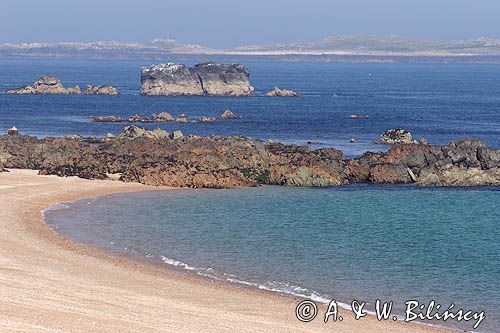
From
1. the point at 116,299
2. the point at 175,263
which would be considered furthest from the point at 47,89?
the point at 116,299

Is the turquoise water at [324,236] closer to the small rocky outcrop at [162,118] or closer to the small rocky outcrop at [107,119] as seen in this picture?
the small rocky outcrop at [107,119]

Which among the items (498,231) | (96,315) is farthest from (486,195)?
(96,315)

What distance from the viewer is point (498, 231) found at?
30.9 metres

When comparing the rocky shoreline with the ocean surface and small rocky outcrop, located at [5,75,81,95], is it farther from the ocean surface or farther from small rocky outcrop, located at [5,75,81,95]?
small rocky outcrop, located at [5,75,81,95]

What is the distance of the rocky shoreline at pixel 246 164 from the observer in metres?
40.8

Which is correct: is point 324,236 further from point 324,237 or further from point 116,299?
point 116,299

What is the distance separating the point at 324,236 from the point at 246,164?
15.2m

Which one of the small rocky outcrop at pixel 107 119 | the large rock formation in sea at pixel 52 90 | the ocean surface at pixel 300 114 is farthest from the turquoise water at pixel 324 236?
the large rock formation in sea at pixel 52 90

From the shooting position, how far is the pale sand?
59.9ft

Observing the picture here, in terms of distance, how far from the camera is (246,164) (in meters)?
44.0

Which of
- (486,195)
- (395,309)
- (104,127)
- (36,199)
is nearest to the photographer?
(395,309)

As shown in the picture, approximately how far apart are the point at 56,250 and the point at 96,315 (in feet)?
25.0

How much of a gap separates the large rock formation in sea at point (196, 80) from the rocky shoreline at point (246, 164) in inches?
2816

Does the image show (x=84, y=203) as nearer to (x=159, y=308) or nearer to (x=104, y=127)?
(x=159, y=308)
